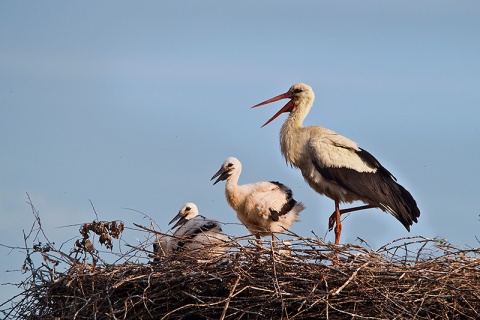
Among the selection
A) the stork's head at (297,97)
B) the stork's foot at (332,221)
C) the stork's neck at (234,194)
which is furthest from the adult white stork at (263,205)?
the stork's head at (297,97)

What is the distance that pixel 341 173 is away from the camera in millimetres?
9562

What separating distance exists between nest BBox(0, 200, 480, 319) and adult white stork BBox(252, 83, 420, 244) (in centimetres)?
231

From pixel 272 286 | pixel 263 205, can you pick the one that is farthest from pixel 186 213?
pixel 272 286

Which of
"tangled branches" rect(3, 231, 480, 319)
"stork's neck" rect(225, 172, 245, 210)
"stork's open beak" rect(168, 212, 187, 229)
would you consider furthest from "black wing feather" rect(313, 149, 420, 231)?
"tangled branches" rect(3, 231, 480, 319)

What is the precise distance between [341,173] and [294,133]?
65cm

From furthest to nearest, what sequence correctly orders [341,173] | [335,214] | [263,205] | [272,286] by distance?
[335,214] < [341,173] < [263,205] < [272,286]

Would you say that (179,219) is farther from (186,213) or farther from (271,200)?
(271,200)

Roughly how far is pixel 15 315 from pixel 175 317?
3.79 ft

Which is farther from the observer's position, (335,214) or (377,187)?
(335,214)

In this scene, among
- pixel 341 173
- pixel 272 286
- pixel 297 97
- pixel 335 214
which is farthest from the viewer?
pixel 297 97

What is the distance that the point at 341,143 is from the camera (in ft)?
31.7

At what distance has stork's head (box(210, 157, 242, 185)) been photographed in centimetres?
982

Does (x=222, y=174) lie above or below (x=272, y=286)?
above

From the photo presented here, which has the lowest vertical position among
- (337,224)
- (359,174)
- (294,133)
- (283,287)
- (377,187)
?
(283,287)
